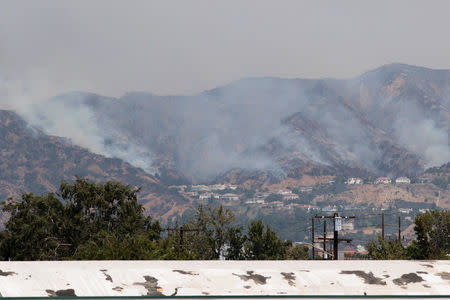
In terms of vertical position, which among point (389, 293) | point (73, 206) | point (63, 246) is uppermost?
point (389, 293)

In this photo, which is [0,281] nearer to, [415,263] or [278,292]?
[278,292]

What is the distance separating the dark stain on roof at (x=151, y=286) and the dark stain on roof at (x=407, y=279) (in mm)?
2804

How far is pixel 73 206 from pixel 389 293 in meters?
65.9

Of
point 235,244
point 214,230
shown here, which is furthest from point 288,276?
point 214,230

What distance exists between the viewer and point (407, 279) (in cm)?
728

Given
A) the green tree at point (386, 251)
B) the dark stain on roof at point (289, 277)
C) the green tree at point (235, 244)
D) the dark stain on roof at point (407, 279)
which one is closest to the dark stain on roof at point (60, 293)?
the dark stain on roof at point (289, 277)

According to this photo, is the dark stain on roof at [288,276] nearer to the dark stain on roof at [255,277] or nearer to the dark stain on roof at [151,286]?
the dark stain on roof at [255,277]

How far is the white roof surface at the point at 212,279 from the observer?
659 cm

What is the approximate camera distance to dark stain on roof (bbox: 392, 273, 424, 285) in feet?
23.5

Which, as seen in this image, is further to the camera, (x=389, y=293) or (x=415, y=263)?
(x=415, y=263)

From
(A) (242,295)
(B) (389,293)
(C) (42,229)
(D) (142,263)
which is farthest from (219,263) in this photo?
(C) (42,229)

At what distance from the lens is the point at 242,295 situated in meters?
6.43

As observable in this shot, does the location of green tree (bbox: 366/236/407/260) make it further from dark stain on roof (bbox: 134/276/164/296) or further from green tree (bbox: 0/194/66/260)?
dark stain on roof (bbox: 134/276/164/296)

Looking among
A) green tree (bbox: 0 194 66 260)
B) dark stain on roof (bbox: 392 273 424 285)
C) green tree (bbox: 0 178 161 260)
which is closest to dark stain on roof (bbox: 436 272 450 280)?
dark stain on roof (bbox: 392 273 424 285)
